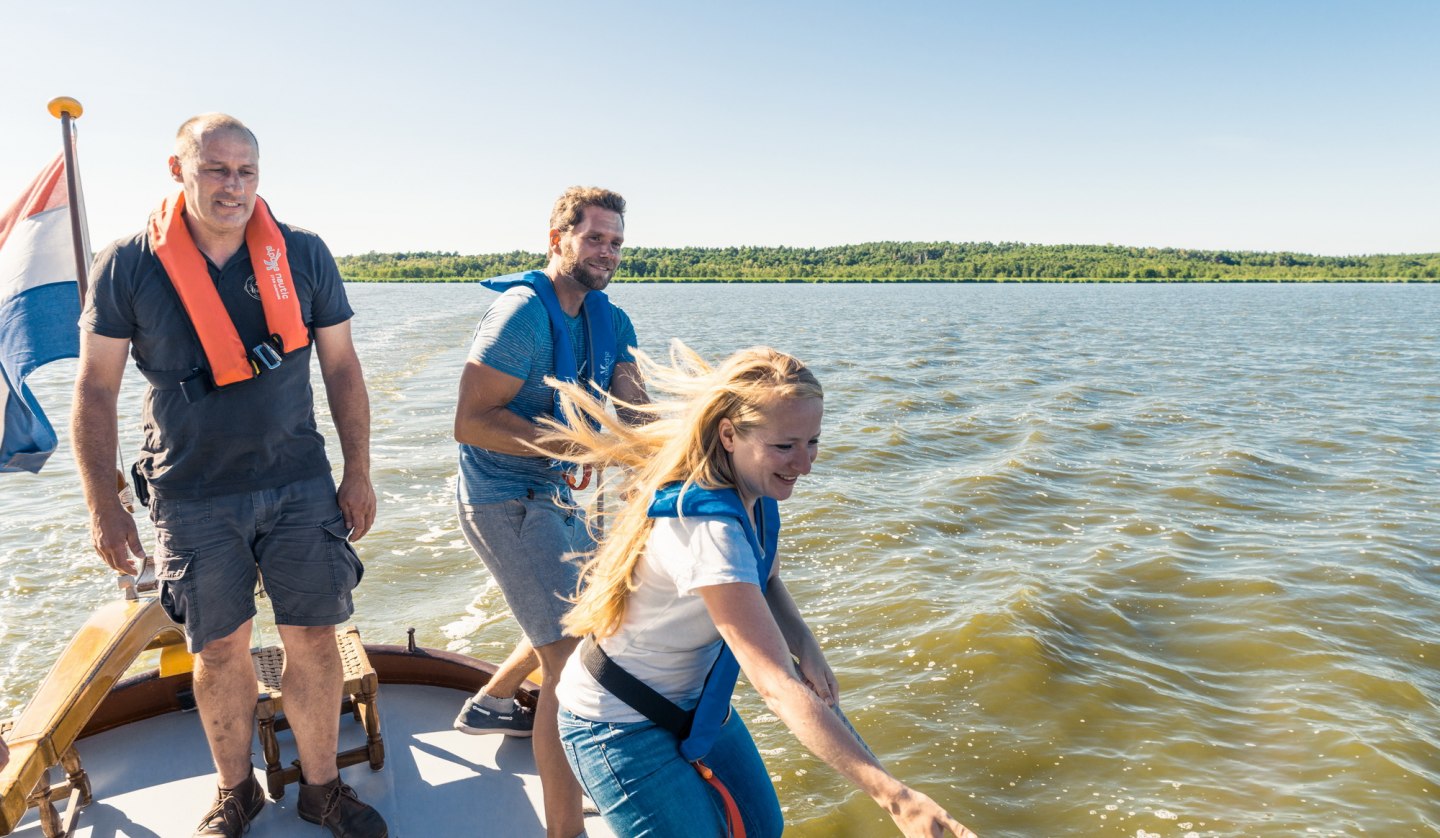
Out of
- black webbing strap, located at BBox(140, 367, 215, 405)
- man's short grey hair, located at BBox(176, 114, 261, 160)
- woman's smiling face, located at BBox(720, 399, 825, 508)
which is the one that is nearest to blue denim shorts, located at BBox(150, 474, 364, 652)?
black webbing strap, located at BBox(140, 367, 215, 405)

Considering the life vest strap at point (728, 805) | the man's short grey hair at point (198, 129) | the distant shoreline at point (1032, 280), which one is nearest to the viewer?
the life vest strap at point (728, 805)

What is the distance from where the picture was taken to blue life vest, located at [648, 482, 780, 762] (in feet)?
6.72

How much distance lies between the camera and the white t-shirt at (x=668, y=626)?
6.58ft

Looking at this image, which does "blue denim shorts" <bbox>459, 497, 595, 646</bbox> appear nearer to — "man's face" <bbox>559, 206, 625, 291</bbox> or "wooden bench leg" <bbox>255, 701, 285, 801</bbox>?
"man's face" <bbox>559, 206, 625, 291</bbox>

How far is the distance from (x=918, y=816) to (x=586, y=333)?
83.4 inches

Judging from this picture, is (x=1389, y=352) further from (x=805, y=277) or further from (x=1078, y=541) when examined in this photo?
(x=805, y=277)

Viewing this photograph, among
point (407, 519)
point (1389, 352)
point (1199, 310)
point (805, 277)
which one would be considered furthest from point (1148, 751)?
point (805, 277)

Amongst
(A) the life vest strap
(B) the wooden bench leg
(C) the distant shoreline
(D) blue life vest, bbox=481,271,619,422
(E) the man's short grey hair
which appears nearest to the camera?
(A) the life vest strap

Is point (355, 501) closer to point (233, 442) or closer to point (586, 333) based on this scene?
point (233, 442)

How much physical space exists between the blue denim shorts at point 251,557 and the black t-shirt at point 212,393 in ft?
0.21

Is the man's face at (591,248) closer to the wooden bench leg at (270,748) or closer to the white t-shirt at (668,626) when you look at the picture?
the white t-shirt at (668,626)

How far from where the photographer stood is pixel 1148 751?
16.3 feet

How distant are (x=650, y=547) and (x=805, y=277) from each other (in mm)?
122668

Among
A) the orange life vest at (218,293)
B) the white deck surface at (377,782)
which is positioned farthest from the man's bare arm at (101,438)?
the white deck surface at (377,782)
